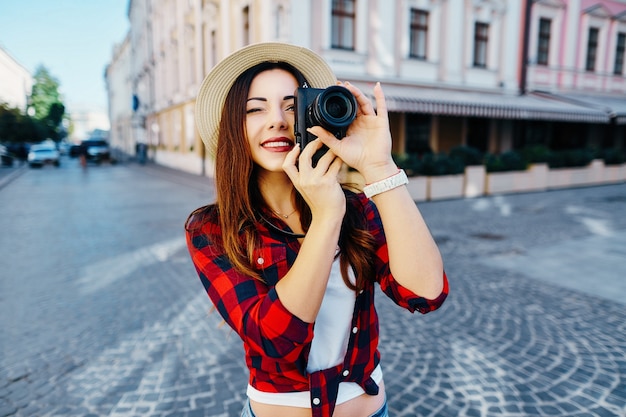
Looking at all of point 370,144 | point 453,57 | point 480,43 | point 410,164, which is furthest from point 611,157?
point 370,144

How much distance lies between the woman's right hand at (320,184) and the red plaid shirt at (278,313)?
216mm

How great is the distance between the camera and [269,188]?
1273 mm

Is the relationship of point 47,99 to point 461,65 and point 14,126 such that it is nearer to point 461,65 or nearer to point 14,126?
point 14,126

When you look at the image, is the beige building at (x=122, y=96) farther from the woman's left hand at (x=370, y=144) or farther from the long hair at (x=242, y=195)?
the woman's left hand at (x=370, y=144)

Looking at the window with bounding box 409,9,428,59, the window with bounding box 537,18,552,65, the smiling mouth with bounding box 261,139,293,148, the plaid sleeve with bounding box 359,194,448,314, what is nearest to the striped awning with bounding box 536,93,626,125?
the window with bounding box 537,18,552,65

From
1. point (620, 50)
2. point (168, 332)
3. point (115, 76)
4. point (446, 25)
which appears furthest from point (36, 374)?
point (115, 76)

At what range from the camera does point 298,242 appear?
120cm

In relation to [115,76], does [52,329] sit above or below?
below

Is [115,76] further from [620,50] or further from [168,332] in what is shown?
[168,332]

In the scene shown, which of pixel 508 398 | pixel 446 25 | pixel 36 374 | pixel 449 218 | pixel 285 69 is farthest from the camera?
pixel 446 25

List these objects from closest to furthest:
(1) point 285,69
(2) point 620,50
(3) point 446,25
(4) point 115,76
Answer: (1) point 285,69, (3) point 446,25, (2) point 620,50, (4) point 115,76

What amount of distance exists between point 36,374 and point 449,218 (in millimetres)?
7594

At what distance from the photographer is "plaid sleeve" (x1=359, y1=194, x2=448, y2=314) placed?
110 centimetres

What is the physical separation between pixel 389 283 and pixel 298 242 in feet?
0.91
